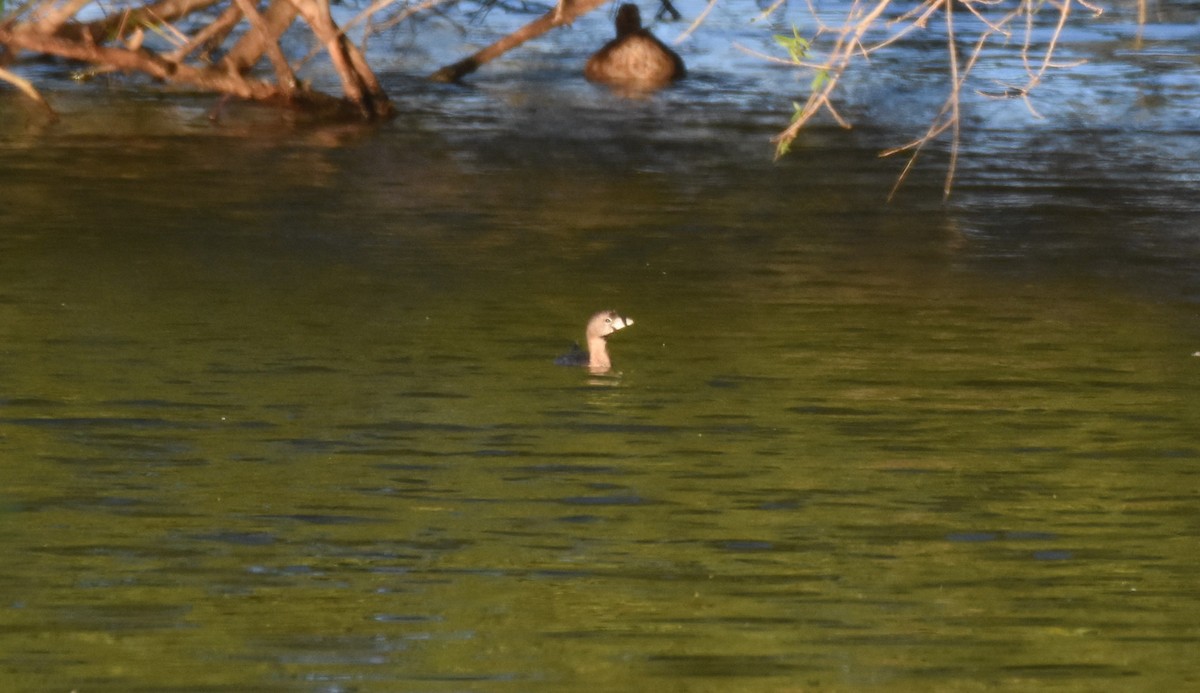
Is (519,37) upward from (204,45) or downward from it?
downward

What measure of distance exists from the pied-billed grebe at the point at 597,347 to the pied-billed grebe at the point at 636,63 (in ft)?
41.5

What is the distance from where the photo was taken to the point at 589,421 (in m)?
10.0

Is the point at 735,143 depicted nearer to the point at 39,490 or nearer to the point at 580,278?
the point at 580,278

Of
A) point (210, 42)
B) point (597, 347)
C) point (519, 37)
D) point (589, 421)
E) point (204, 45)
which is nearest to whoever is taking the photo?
point (589, 421)

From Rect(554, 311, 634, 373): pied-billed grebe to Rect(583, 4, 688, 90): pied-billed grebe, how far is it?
12636mm

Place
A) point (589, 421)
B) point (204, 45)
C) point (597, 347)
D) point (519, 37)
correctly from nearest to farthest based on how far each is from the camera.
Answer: point (589, 421) → point (597, 347) → point (519, 37) → point (204, 45)

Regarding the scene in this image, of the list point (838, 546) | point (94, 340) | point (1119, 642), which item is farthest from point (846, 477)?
point (94, 340)

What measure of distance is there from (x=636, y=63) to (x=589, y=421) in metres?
14.2

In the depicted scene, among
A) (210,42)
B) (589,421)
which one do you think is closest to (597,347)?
(589,421)

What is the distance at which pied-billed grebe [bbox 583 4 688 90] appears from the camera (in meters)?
23.9

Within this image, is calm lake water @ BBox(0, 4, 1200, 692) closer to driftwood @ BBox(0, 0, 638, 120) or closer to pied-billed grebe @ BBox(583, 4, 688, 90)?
driftwood @ BBox(0, 0, 638, 120)

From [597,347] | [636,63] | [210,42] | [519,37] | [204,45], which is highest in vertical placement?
[597,347]

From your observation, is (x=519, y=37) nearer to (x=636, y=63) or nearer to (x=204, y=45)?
(x=636, y=63)

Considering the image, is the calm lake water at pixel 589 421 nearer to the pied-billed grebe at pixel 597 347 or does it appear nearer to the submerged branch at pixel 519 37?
the pied-billed grebe at pixel 597 347
